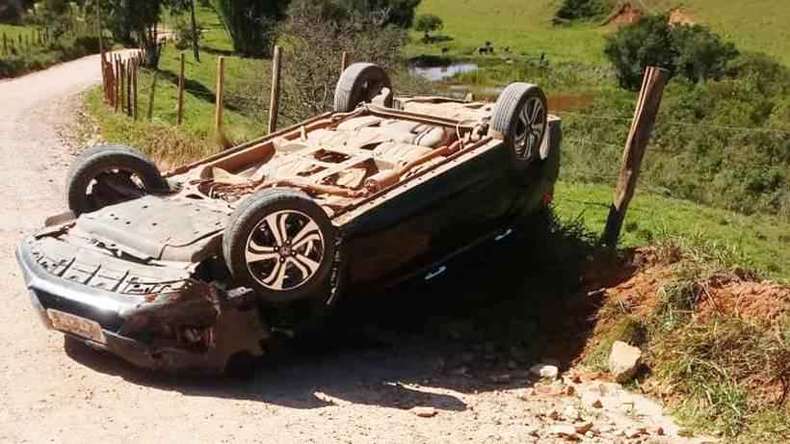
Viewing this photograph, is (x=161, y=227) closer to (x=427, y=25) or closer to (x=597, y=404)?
(x=597, y=404)

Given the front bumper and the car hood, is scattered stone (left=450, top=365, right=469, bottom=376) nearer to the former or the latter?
the front bumper

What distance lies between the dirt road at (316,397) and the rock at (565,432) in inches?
0.5

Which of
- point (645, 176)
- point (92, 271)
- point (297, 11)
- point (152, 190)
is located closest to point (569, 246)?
point (152, 190)

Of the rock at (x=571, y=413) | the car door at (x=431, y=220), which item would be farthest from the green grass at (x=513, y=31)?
the rock at (x=571, y=413)

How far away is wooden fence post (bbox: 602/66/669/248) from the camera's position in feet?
23.7

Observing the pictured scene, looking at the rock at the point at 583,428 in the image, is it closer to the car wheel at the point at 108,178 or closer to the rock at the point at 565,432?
the rock at the point at 565,432

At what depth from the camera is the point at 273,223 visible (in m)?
5.48

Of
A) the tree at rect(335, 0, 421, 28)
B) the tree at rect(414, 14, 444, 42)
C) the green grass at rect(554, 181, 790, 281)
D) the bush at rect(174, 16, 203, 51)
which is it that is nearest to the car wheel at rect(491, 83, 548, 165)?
the green grass at rect(554, 181, 790, 281)

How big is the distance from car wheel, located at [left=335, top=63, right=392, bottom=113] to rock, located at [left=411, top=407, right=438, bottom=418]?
12.2 ft

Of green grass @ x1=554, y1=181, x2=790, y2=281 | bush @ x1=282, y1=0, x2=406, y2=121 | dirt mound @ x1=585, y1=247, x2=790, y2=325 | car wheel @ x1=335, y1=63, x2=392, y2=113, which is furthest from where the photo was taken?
bush @ x1=282, y1=0, x2=406, y2=121

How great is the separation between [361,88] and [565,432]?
14.4 feet

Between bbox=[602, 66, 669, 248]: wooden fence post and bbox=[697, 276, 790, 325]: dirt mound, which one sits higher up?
bbox=[602, 66, 669, 248]: wooden fence post

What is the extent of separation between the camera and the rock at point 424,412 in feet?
17.4

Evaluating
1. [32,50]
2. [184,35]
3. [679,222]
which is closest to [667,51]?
[184,35]
